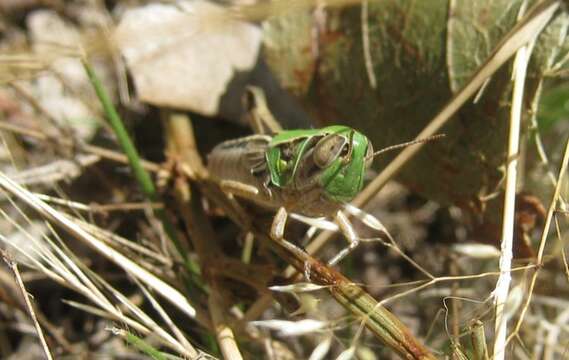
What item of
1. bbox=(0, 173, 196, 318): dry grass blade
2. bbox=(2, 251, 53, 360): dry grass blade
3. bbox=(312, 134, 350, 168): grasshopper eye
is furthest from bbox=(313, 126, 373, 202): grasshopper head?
bbox=(2, 251, 53, 360): dry grass blade

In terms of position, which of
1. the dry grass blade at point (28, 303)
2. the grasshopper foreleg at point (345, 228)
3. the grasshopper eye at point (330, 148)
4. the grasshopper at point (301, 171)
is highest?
the grasshopper eye at point (330, 148)

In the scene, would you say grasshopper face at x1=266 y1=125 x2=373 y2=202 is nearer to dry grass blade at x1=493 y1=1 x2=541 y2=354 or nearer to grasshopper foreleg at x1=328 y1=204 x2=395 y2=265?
grasshopper foreleg at x1=328 y1=204 x2=395 y2=265

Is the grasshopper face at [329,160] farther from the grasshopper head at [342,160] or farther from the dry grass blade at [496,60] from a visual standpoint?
the dry grass blade at [496,60]

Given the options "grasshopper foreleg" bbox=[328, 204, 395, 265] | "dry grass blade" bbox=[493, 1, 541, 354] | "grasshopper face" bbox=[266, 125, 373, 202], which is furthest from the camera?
"grasshopper foreleg" bbox=[328, 204, 395, 265]

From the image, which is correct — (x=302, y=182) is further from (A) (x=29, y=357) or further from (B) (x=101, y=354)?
(A) (x=29, y=357)

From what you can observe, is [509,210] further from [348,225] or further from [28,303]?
[28,303]

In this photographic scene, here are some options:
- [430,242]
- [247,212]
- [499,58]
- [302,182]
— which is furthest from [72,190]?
[499,58]

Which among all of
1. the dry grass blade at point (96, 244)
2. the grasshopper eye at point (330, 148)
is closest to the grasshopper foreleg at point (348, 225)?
the grasshopper eye at point (330, 148)
